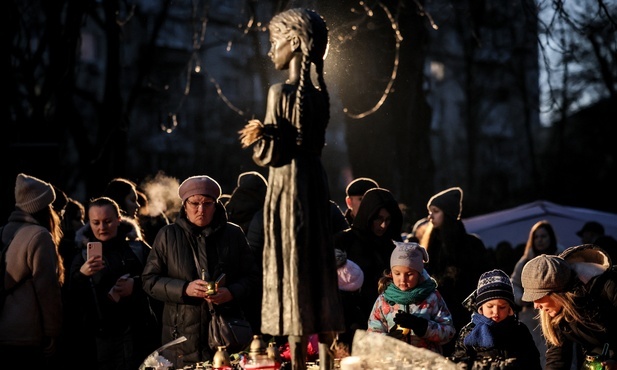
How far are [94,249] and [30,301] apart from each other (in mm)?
685

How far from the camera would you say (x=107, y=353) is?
955cm

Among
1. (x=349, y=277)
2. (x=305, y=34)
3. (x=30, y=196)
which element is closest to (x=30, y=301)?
(x=30, y=196)

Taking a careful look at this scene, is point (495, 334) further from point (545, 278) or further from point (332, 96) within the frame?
point (332, 96)

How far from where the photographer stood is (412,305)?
8125 millimetres

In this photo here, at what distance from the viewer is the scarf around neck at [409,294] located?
8109mm

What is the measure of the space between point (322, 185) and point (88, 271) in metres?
3.92

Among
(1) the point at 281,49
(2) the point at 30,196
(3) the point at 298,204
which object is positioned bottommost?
(3) the point at 298,204

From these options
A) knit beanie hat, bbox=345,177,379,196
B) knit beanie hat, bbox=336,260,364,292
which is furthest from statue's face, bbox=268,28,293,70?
knit beanie hat, bbox=345,177,379,196

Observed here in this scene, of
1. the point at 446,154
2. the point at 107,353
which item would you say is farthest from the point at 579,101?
the point at 107,353

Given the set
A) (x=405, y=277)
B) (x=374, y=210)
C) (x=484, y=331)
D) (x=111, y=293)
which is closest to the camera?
(x=484, y=331)

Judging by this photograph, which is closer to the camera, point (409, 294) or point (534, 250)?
point (409, 294)

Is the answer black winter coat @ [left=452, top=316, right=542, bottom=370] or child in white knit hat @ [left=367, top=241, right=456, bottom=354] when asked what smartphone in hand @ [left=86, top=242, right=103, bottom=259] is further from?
black winter coat @ [left=452, top=316, right=542, bottom=370]

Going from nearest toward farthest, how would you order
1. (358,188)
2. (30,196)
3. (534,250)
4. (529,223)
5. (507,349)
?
(507,349)
(30,196)
(358,188)
(534,250)
(529,223)

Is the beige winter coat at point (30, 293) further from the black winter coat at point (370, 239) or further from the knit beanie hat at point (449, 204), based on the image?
the knit beanie hat at point (449, 204)
